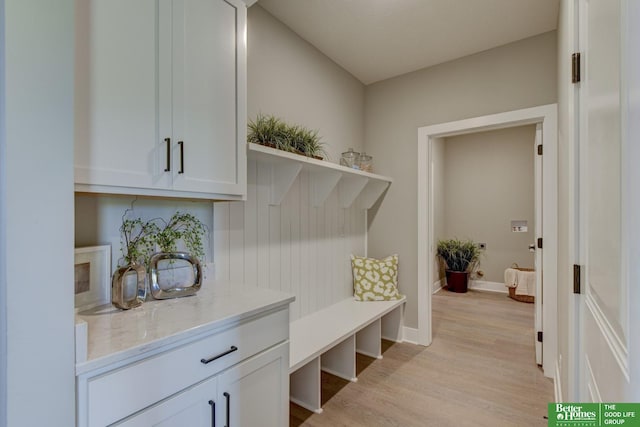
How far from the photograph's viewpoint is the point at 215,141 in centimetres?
140

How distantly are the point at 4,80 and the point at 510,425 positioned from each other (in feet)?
8.60

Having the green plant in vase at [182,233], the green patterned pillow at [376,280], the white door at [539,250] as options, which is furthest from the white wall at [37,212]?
the white door at [539,250]

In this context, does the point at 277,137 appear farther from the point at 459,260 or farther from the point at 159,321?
the point at 459,260

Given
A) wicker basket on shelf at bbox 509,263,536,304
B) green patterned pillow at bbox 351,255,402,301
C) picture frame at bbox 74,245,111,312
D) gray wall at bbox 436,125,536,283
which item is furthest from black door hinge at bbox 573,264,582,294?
gray wall at bbox 436,125,536,283

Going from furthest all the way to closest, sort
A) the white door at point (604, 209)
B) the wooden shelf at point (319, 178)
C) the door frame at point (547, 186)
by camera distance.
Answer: the door frame at point (547, 186)
the wooden shelf at point (319, 178)
the white door at point (604, 209)

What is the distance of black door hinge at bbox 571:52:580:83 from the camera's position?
118cm

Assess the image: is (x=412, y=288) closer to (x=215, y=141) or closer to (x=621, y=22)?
(x=215, y=141)

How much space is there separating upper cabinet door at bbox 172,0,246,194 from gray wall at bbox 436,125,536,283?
456 centimetres

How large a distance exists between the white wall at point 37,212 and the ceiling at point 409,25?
168cm

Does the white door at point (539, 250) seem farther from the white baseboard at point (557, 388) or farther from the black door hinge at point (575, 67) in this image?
the black door hinge at point (575, 67)

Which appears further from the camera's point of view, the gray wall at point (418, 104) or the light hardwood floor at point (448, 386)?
the gray wall at point (418, 104)

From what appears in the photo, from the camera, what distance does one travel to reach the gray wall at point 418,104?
2463mm

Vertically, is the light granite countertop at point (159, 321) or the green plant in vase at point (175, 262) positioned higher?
the green plant in vase at point (175, 262)

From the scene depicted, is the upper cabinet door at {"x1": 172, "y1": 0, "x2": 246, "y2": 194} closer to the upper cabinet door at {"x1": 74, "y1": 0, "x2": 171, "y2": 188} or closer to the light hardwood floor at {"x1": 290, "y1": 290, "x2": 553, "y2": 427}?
the upper cabinet door at {"x1": 74, "y1": 0, "x2": 171, "y2": 188}
